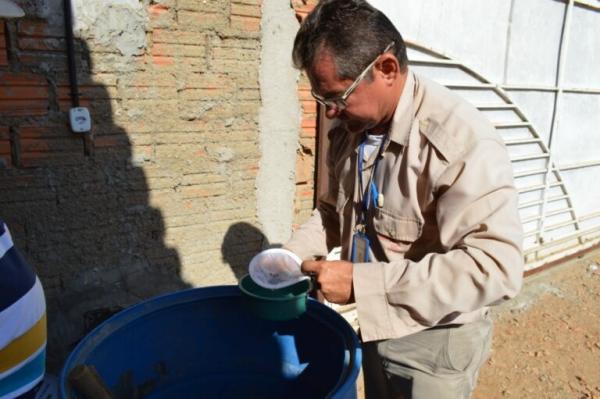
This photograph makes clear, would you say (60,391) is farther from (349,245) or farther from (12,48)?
(12,48)

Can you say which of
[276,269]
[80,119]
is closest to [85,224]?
[80,119]

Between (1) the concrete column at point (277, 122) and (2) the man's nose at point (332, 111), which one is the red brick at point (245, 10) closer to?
(1) the concrete column at point (277, 122)

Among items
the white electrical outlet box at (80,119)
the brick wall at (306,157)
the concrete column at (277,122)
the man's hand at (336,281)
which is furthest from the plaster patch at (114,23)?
the man's hand at (336,281)

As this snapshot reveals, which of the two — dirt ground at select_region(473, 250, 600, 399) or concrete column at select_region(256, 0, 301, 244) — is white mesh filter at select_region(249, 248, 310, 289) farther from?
dirt ground at select_region(473, 250, 600, 399)

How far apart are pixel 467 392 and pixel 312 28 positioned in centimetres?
115

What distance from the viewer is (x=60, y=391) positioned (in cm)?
117

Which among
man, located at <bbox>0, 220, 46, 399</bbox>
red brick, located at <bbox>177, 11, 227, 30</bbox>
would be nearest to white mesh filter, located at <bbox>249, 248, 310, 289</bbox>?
man, located at <bbox>0, 220, 46, 399</bbox>

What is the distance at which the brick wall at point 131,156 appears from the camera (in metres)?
2.11

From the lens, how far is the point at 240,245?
275 centimetres

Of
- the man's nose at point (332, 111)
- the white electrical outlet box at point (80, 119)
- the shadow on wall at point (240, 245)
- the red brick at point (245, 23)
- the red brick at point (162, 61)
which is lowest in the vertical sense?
the shadow on wall at point (240, 245)

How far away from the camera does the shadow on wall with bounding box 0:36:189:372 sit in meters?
2.16

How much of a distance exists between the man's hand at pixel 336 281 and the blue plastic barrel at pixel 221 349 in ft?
0.54

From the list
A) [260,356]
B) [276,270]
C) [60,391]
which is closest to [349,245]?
[276,270]

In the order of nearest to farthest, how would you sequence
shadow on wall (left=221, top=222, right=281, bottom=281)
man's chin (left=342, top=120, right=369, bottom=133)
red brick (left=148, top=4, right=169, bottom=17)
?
man's chin (left=342, top=120, right=369, bottom=133)
red brick (left=148, top=4, right=169, bottom=17)
shadow on wall (left=221, top=222, right=281, bottom=281)
